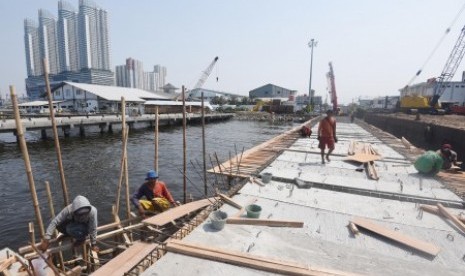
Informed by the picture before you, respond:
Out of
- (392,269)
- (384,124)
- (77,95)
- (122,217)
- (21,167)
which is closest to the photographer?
(392,269)

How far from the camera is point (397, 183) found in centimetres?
831

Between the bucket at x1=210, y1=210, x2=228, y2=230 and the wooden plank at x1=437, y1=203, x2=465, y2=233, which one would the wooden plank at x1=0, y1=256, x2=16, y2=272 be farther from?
the wooden plank at x1=437, y1=203, x2=465, y2=233

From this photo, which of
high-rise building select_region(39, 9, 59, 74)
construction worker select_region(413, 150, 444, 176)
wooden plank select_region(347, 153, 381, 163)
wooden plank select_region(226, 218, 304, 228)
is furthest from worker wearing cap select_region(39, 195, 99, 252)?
high-rise building select_region(39, 9, 59, 74)

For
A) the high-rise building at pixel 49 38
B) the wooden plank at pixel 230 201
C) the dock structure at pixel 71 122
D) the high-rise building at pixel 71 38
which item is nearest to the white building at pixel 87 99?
the dock structure at pixel 71 122

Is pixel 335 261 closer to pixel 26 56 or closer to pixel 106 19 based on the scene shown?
pixel 106 19

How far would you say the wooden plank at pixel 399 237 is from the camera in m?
Answer: 4.70

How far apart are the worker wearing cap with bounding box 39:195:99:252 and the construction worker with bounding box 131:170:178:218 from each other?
1479 mm

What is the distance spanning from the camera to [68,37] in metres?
120

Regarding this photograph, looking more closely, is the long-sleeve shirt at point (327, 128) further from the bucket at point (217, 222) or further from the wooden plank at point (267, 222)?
the bucket at point (217, 222)

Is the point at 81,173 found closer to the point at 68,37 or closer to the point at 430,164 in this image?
the point at 430,164

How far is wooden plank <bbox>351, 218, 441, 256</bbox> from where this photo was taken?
15.4ft

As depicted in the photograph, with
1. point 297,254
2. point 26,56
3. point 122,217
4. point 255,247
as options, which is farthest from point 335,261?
point 26,56

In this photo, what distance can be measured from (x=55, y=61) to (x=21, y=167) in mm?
131184

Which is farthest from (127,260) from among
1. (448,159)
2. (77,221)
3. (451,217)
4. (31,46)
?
(31,46)
